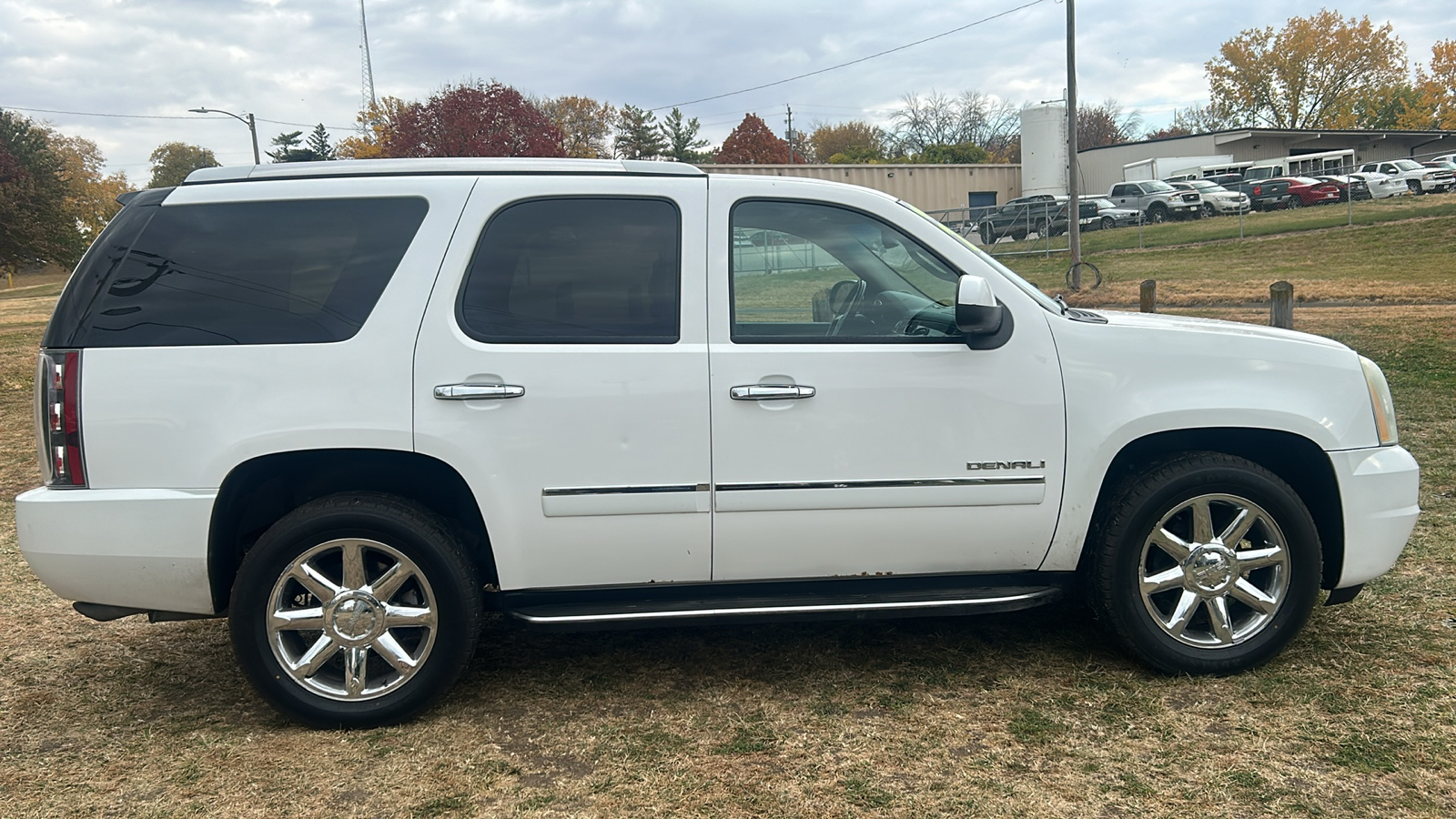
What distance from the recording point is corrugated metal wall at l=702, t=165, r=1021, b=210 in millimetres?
42125

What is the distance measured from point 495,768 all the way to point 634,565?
2.55 ft

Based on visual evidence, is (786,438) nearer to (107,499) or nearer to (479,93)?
(107,499)

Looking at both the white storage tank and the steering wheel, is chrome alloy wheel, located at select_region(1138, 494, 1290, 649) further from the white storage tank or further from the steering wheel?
the white storage tank

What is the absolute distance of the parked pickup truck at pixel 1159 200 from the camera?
3575 cm

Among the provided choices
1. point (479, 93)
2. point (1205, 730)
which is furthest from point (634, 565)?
point (479, 93)

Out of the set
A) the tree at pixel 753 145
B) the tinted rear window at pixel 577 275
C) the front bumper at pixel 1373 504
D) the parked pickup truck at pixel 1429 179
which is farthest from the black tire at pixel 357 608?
the tree at pixel 753 145

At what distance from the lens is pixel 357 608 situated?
3.53 metres

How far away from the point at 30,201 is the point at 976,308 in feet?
88.8

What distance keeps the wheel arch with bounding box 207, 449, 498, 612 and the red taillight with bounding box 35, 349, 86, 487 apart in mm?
468

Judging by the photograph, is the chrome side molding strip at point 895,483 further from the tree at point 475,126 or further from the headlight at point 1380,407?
the tree at point 475,126

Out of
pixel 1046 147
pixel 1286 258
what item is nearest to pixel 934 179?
pixel 1046 147

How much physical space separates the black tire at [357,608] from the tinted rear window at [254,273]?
2.08ft

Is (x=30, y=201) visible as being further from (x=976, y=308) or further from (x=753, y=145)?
(x=753, y=145)

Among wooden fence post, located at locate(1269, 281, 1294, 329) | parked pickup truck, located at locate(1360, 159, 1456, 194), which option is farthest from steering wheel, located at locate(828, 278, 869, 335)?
parked pickup truck, located at locate(1360, 159, 1456, 194)
